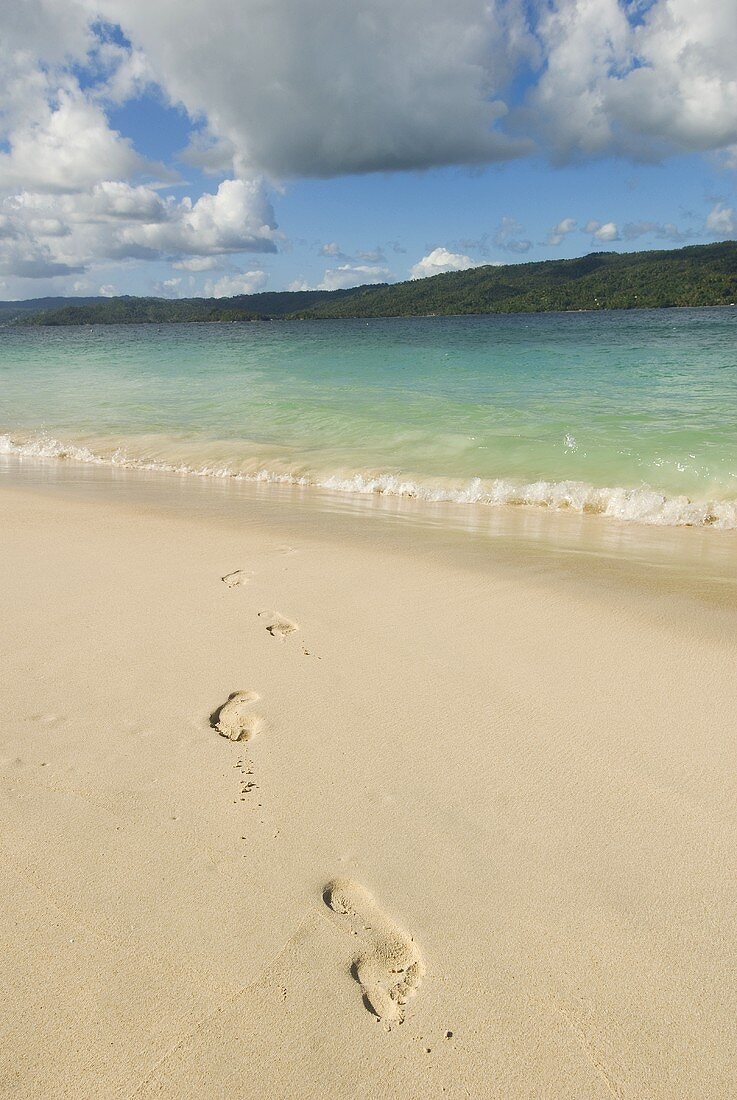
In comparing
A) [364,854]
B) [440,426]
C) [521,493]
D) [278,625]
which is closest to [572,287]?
[440,426]

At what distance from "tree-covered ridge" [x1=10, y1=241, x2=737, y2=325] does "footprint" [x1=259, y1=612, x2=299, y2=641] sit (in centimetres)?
7586

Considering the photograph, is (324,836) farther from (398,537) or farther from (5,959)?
(398,537)

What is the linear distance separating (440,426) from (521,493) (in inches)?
159

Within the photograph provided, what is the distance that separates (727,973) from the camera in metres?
1.72

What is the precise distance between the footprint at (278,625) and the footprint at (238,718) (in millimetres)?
662

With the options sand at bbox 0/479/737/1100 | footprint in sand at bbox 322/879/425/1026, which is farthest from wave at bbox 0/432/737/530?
footprint in sand at bbox 322/879/425/1026

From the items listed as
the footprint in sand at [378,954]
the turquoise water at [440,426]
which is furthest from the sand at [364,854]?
the turquoise water at [440,426]

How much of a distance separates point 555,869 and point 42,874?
4.97ft

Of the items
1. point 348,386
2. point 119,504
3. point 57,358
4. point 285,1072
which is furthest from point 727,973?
point 57,358

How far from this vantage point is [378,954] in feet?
5.75

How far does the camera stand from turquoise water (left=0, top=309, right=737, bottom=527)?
8.07m

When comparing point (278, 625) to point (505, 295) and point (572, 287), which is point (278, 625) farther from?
point (505, 295)

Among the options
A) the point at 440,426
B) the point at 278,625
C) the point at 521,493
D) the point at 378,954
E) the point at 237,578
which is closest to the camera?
the point at 378,954

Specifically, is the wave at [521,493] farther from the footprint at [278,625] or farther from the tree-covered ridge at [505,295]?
the tree-covered ridge at [505,295]
